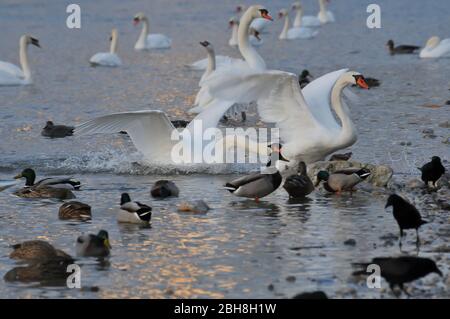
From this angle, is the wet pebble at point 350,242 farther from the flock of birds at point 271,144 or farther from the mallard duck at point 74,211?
the mallard duck at point 74,211

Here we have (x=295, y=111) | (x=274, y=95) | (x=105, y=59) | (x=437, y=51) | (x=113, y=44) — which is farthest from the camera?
(x=113, y=44)

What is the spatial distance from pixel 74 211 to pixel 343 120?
11.0 ft

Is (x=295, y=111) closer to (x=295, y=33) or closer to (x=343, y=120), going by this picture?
(x=343, y=120)

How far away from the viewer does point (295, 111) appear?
39.7 ft

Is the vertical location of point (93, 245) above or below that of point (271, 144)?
below

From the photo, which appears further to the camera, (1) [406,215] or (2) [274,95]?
(2) [274,95]

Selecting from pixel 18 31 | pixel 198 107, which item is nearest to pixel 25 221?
pixel 198 107

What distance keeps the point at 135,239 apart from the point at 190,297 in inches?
73.4

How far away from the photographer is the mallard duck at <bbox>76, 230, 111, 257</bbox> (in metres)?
8.70

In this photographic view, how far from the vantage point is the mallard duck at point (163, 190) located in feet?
36.7

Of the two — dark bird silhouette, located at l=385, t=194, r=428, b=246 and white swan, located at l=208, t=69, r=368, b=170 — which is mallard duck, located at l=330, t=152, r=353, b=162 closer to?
white swan, located at l=208, t=69, r=368, b=170

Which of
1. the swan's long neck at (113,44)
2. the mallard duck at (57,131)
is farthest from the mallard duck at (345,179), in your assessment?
the swan's long neck at (113,44)

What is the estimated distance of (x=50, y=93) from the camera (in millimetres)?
20281

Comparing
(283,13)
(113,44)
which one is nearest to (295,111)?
(113,44)
